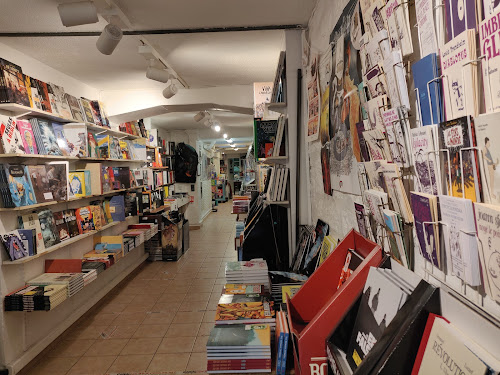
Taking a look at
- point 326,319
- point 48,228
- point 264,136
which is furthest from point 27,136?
point 326,319

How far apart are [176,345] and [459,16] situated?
10.5 ft

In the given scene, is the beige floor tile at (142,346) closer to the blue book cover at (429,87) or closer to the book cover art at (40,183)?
the book cover art at (40,183)

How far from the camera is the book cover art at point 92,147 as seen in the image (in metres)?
4.01

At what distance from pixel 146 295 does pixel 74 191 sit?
168 centimetres

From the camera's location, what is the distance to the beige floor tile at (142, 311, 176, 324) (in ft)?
12.1

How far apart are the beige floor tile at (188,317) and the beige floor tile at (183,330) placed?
88 millimetres

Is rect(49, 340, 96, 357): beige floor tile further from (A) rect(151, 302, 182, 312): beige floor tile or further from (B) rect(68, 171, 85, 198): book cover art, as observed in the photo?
(B) rect(68, 171, 85, 198): book cover art

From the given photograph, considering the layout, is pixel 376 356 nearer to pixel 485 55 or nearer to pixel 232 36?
pixel 485 55

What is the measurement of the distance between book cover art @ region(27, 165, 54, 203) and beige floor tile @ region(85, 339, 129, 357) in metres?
1.39

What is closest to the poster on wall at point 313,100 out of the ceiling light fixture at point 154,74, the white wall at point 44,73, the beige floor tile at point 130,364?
the ceiling light fixture at point 154,74

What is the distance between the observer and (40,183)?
3045 millimetres

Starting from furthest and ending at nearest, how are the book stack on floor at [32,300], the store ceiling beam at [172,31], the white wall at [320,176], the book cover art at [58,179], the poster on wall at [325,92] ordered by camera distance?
the book cover art at [58,179] < the store ceiling beam at [172,31] < the book stack on floor at [32,300] < the poster on wall at [325,92] < the white wall at [320,176]

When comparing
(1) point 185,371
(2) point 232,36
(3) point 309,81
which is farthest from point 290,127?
(1) point 185,371

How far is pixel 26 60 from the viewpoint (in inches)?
136
